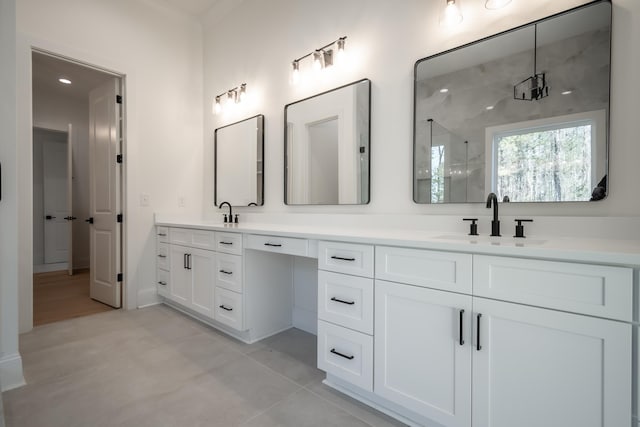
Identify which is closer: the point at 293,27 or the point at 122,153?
the point at 293,27

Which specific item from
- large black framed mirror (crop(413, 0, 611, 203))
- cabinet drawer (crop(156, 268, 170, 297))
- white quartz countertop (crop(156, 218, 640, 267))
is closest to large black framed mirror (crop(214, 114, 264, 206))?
cabinet drawer (crop(156, 268, 170, 297))

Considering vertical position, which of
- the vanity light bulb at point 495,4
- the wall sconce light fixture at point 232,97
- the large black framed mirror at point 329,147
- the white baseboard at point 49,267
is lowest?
the white baseboard at point 49,267

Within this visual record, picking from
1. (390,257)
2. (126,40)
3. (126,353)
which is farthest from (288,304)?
(126,40)

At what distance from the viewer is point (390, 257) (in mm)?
1430

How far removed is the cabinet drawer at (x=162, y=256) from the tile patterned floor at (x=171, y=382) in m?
0.67

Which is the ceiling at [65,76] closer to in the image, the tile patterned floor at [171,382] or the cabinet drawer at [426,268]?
the tile patterned floor at [171,382]

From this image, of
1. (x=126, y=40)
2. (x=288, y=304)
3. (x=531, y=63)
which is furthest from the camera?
(x=126, y=40)

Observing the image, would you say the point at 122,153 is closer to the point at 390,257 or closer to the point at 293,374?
the point at 293,374

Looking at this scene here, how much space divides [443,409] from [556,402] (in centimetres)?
41

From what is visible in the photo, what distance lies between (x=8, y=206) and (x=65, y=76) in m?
2.92

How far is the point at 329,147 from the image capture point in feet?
7.77

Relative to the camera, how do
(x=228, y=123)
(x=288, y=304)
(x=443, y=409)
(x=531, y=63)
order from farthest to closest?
(x=228, y=123), (x=288, y=304), (x=531, y=63), (x=443, y=409)

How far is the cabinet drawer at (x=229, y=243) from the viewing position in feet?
7.29

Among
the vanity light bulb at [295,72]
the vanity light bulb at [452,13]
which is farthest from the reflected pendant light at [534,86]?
the vanity light bulb at [295,72]
